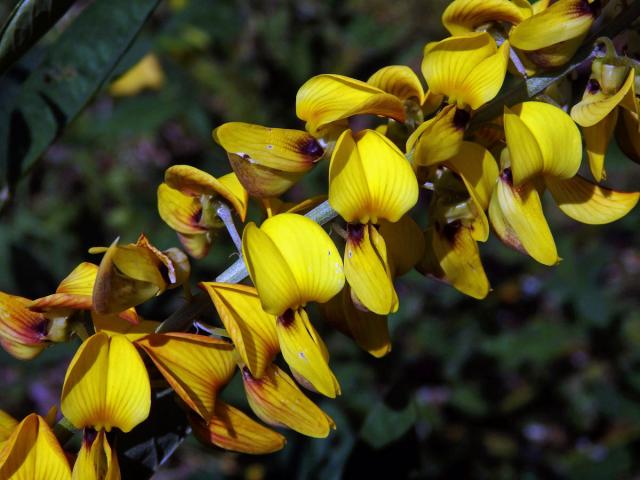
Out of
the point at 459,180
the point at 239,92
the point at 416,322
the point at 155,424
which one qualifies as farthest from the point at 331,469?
the point at 239,92

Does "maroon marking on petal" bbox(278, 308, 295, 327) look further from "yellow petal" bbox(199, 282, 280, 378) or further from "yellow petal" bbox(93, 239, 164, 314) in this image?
"yellow petal" bbox(93, 239, 164, 314)

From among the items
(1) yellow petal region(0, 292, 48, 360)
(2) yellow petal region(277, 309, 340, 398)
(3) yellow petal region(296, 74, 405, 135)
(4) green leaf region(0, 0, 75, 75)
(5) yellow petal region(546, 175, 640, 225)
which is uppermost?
(4) green leaf region(0, 0, 75, 75)

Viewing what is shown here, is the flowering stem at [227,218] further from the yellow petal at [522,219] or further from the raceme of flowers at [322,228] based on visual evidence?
the yellow petal at [522,219]

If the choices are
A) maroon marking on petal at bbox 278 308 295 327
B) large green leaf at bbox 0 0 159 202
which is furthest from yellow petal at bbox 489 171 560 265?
large green leaf at bbox 0 0 159 202

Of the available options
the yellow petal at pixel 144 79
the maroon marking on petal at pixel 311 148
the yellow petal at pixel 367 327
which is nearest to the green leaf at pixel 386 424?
the yellow petal at pixel 367 327

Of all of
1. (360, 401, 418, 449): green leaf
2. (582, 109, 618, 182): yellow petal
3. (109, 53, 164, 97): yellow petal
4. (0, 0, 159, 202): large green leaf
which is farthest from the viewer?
(109, 53, 164, 97): yellow petal

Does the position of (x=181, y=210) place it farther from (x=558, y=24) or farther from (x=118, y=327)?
(x=558, y=24)

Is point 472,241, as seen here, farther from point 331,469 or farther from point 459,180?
point 331,469
